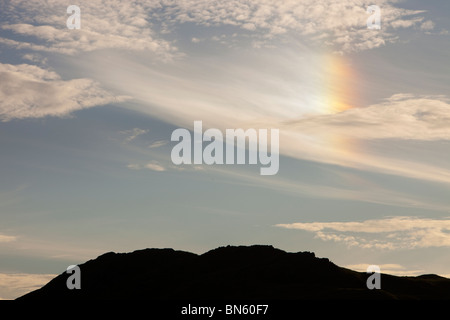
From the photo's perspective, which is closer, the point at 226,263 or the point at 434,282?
the point at 434,282

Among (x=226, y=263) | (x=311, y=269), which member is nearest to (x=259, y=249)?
(x=226, y=263)

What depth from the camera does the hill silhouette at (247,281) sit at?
152875 mm

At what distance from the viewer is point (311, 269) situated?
17150cm

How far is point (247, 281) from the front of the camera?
6447 inches

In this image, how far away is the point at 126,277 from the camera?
194 meters

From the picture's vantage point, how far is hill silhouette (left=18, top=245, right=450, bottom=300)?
153 m
